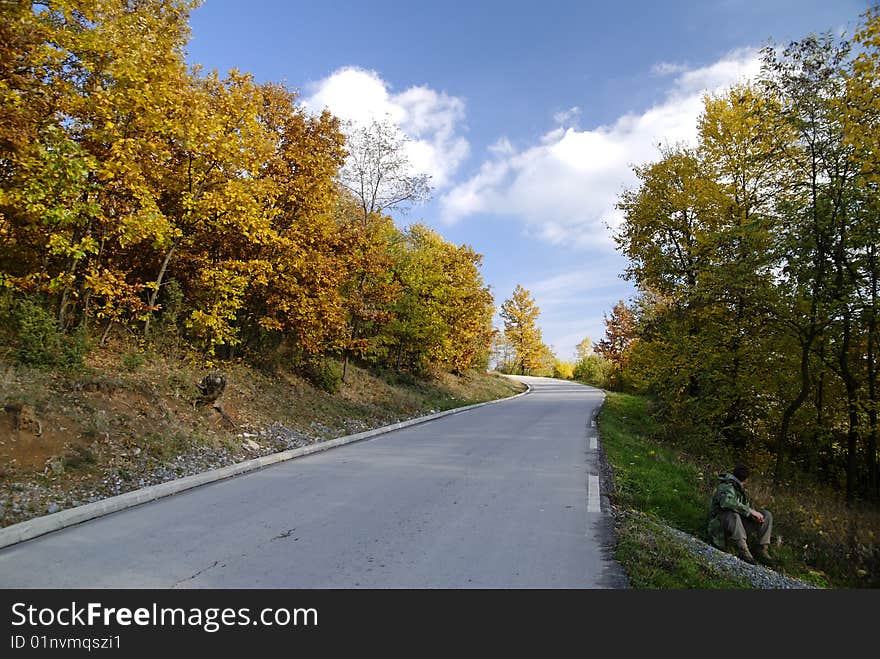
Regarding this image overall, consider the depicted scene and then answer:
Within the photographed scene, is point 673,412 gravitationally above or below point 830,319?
below

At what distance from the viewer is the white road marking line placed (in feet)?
20.6

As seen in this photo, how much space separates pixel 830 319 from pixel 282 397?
13587mm

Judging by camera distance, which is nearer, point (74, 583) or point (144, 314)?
point (74, 583)

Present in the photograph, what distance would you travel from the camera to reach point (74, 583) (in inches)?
155

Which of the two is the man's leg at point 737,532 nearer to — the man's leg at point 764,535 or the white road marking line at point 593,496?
the man's leg at point 764,535

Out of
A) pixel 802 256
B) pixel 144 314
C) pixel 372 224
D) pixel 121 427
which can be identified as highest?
pixel 372 224

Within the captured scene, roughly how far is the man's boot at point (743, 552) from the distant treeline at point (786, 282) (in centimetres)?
628

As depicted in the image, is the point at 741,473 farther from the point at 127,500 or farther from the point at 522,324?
the point at 522,324

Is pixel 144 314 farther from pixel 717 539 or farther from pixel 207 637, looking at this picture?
pixel 717 539

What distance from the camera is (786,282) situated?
1137 cm

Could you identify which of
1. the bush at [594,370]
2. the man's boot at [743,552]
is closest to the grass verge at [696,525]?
the man's boot at [743,552]

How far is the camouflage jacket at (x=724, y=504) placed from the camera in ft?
19.9

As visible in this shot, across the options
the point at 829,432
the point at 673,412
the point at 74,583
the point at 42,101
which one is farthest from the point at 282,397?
the point at 829,432

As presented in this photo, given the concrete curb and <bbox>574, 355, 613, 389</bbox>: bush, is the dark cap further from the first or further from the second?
<bbox>574, 355, 613, 389</bbox>: bush
